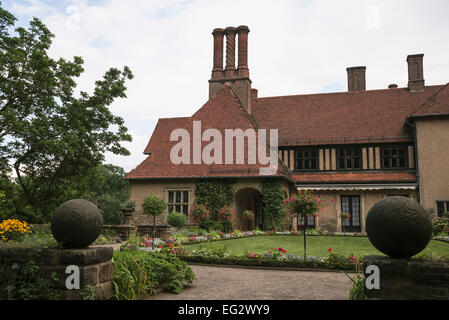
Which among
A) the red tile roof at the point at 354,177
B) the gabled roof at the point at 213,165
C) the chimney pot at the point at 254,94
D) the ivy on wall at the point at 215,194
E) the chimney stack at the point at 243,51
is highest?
the chimney stack at the point at 243,51

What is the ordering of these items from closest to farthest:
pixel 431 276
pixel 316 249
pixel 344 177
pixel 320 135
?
pixel 431 276, pixel 316 249, pixel 344 177, pixel 320 135

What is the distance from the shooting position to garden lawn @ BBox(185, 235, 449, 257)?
12758 mm

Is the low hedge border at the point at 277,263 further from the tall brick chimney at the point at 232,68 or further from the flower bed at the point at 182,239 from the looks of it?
the tall brick chimney at the point at 232,68

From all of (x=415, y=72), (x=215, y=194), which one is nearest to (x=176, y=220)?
(x=215, y=194)

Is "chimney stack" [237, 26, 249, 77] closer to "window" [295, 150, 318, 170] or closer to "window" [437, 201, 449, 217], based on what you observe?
"window" [295, 150, 318, 170]

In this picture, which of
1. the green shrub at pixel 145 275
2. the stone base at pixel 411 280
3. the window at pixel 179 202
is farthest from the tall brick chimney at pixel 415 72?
the green shrub at pixel 145 275

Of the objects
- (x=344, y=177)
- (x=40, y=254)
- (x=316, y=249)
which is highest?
(x=344, y=177)

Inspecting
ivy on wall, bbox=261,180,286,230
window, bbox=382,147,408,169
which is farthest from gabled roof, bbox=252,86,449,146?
ivy on wall, bbox=261,180,286,230

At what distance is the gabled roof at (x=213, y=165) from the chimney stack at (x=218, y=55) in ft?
6.37

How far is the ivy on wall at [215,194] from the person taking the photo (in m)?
20.7

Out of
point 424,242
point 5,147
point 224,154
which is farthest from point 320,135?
point 424,242

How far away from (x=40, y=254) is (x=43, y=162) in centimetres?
1636

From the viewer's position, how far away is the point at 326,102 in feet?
89.0
